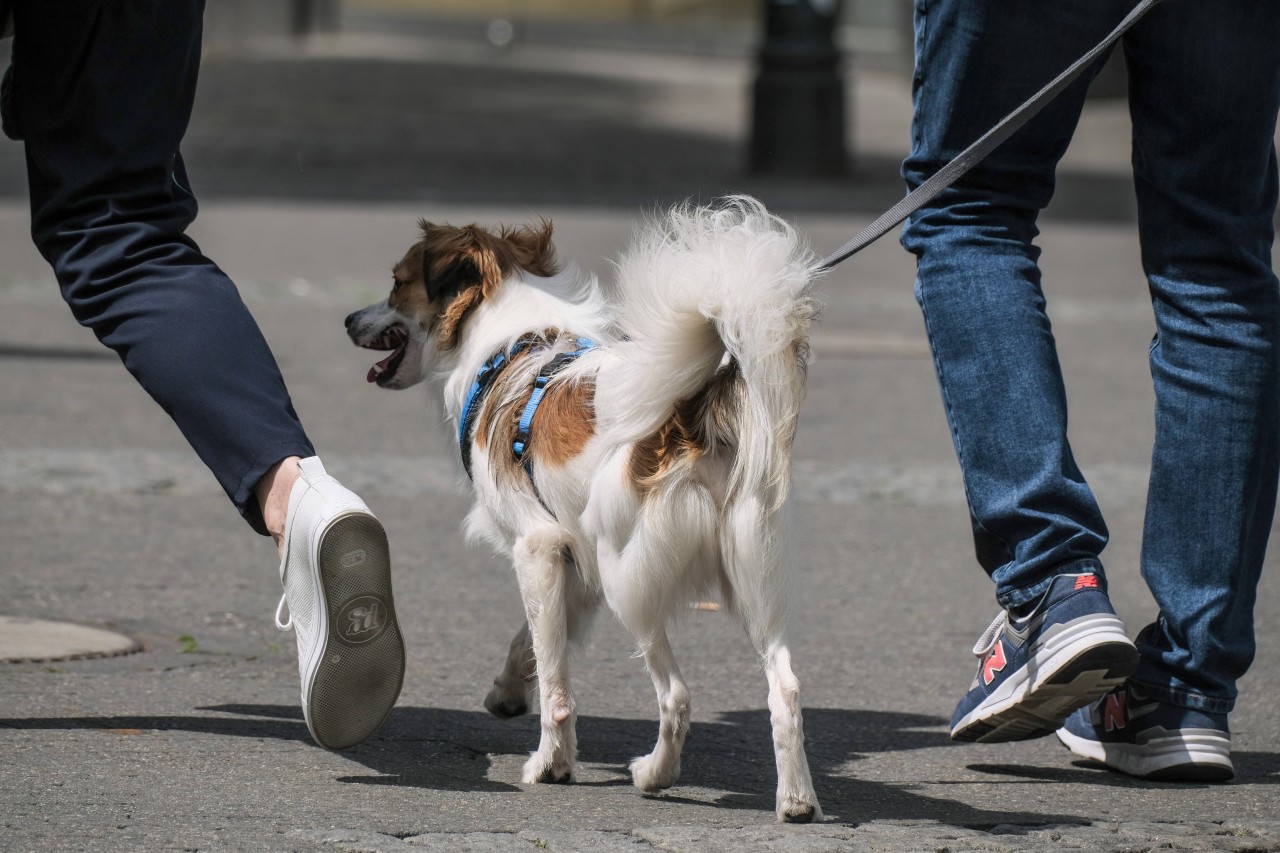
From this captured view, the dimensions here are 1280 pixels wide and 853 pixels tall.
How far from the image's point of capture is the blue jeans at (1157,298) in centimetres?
321

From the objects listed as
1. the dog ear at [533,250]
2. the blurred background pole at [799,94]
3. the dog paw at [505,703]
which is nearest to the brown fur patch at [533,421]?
the dog ear at [533,250]

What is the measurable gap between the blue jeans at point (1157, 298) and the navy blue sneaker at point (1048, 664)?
65mm

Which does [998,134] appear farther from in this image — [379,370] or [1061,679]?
[379,370]

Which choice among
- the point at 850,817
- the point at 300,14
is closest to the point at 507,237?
the point at 850,817

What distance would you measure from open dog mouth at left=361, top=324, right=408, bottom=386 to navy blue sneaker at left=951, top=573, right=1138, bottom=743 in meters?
1.39

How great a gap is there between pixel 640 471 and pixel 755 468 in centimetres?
21

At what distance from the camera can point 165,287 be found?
327cm

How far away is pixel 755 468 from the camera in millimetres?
3014

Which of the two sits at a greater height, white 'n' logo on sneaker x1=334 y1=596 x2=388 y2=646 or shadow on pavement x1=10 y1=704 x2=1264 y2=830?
white 'n' logo on sneaker x1=334 y1=596 x2=388 y2=646

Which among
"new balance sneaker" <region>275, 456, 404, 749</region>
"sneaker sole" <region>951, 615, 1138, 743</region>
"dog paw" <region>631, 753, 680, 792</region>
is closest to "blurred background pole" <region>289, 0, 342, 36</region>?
"new balance sneaker" <region>275, 456, 404, 749</region>

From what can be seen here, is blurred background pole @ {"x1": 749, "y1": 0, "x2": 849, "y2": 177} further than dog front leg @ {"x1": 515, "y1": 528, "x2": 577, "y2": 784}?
Yes

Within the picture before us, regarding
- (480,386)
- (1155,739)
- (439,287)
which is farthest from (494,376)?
(1155,739)

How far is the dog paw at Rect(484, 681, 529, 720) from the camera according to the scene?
366 cm

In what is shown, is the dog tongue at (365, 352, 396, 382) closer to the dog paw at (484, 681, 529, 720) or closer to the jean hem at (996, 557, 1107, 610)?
the dog paw at (484, 681, 529, 720)
